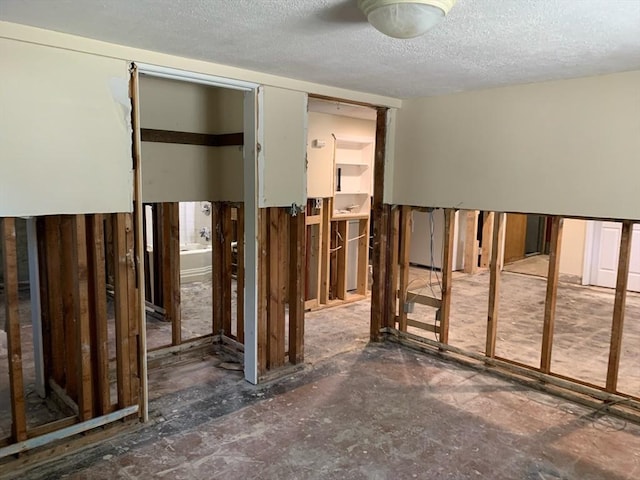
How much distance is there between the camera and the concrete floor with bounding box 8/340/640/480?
8.07 ft

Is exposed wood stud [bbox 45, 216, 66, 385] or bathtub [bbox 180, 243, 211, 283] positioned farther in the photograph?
bathtub [bbox 180, 243, 211, 283]

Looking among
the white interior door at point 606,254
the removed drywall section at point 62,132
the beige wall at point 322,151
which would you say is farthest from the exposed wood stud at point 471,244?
the removed drywall section at point 62,132

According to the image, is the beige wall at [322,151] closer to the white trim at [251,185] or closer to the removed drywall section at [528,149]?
the removed drywall section at [528,149]

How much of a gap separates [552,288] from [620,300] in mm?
A: 435

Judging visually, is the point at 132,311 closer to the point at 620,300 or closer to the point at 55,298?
the point at 55,298

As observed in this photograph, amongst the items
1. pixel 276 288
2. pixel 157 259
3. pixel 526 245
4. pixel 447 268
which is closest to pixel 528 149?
pixel 447 268

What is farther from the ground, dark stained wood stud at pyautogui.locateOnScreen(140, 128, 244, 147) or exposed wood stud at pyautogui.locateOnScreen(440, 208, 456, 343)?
dark stained wood stud at pyautogui.locateOnScreen(140, 128, 244, 147)

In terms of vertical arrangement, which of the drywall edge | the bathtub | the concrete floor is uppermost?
the drywall edge

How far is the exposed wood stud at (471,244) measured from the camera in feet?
25.8

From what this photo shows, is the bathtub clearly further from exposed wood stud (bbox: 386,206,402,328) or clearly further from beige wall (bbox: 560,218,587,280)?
beige wall (bbox: 560,218,587,280)

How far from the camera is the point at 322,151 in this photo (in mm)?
5410

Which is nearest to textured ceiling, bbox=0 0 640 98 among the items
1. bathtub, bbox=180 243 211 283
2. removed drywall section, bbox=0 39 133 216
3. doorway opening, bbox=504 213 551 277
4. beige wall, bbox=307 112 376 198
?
removed drywall section, bbox=0 39 133 216

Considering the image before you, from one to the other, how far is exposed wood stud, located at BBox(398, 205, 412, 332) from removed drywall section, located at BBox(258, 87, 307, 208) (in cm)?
119

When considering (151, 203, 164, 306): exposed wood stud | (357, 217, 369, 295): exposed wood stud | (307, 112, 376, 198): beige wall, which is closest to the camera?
(151, 203, 164, 306): exposed wood stud
